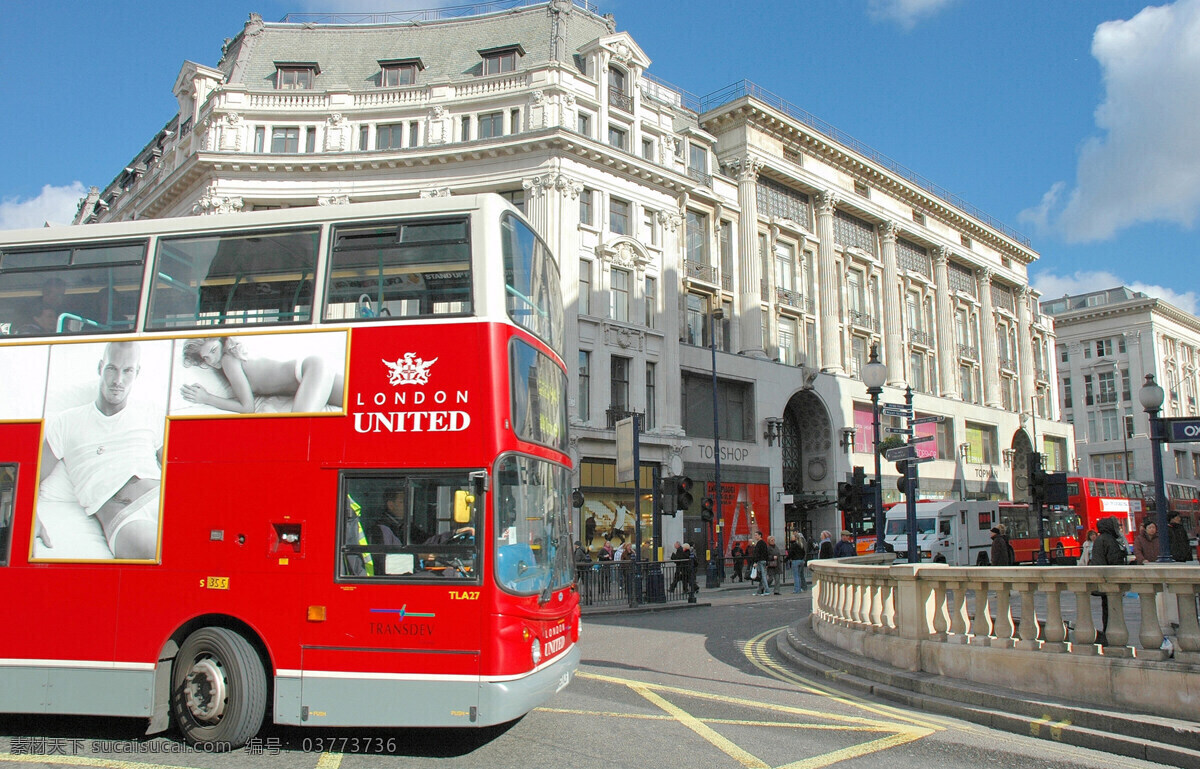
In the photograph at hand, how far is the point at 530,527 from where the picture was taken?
698 cm

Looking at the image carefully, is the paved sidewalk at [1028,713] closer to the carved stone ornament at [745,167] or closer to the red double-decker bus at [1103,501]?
the carved stone ornament at [745,167]

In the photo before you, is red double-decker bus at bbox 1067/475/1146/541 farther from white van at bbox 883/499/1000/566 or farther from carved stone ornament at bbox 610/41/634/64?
carved stone ornament at bbox 610/41/634/64

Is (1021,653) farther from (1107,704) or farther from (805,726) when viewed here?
(805,726)

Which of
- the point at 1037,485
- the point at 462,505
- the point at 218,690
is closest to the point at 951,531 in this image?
the point at 1037,485

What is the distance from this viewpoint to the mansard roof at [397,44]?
35.3 meters

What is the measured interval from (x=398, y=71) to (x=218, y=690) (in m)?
32.8

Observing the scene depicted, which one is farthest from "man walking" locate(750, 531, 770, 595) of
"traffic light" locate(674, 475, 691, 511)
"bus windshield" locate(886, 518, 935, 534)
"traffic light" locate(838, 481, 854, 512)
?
"bus windshield" locate(886, 518, 935, 534)

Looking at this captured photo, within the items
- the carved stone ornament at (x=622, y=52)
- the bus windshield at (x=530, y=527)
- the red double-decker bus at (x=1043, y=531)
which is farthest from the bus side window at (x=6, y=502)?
the red double-decker bus at (x=1043, y=531)

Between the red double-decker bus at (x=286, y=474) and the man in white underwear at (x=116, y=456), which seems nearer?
the red double-decker bus at (x=286, y=474)

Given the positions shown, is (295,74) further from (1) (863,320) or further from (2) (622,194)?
(1) (863,320)

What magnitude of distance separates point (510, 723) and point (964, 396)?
54604 millimetres

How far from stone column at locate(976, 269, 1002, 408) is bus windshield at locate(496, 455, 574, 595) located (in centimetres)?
5678

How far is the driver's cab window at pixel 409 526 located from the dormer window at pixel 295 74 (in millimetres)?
32708

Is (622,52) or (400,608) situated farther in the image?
(622,52)
